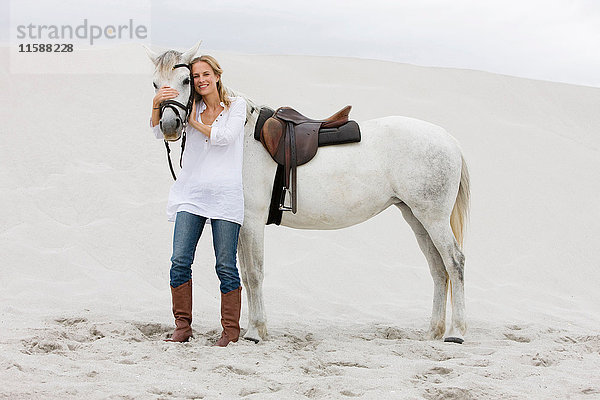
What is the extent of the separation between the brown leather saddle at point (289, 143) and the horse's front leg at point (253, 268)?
0.90 feet

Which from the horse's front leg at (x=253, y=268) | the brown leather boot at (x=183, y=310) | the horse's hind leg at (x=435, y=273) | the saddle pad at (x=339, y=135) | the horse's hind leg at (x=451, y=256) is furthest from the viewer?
the horse's hind leg at (x=435, y=273)

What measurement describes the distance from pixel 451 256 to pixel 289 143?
4.95ft

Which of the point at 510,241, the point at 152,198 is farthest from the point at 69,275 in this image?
the point at 510,241

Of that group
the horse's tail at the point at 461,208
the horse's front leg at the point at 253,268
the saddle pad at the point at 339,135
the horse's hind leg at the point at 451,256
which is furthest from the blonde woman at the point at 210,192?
the horse's tail at the point at 461,208

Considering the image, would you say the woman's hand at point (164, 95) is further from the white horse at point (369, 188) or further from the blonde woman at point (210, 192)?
the white horse at point (369, 188)

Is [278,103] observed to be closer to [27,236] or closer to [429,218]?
[27,236]

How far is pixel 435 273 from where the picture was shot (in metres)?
5.29

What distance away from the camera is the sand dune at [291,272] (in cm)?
364

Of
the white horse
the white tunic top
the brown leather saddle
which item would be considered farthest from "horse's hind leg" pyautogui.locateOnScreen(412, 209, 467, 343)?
the white tunic top

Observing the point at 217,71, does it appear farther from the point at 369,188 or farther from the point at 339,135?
the point at 369,188

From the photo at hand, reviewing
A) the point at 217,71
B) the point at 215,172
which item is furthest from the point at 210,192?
the point at 217,71

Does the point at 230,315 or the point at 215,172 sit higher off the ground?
the point at 215,172

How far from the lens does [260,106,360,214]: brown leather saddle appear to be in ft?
15.5

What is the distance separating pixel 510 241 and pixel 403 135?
197 inches
